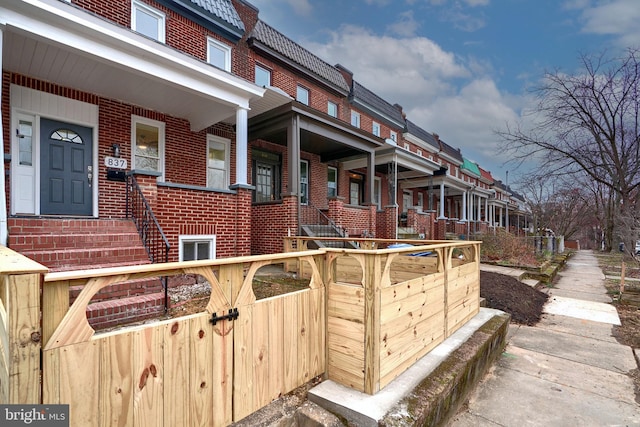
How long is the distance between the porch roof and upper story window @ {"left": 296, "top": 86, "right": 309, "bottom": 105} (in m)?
4.03

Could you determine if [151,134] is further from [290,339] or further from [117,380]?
[117,380]

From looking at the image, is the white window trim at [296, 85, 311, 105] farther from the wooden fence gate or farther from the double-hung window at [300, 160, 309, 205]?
the wooden fence gate

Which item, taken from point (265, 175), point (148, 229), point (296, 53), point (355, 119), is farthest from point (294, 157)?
point (355, 119)

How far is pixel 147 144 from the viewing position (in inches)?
271

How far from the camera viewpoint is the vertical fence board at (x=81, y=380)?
1.25 metres

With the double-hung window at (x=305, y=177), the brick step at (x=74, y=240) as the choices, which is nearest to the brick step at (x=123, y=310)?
the brick step at (x=74, y=240)

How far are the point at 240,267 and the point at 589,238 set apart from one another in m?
53.6

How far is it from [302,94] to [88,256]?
8540 millimetres

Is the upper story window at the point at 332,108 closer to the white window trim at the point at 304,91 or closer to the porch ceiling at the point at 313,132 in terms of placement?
the white window trim at the point at 304,91

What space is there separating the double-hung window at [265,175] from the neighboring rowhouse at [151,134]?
0.15 feet

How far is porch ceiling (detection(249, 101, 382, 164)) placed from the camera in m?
7.34

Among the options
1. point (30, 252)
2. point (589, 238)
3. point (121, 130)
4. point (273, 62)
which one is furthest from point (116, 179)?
point (589, 238)

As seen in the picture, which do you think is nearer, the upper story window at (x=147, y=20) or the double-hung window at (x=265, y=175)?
the upper story window at (x=147, y=20)

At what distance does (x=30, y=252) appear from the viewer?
366 cm
